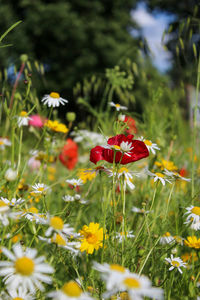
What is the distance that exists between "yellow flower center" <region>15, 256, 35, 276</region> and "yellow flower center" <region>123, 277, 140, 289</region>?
0.09 m

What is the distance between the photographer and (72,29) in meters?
7.33

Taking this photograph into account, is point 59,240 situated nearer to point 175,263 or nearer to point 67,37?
point 175,263

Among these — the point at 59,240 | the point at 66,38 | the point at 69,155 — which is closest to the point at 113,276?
the point at 59,240

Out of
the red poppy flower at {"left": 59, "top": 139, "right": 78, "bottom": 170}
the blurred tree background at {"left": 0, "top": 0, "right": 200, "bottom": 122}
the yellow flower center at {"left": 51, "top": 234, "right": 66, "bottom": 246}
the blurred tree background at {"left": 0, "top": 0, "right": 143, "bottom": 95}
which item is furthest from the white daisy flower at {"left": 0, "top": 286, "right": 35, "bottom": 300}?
the blurred tree background at {"left": 0, "top": 0, "right": 143, "bottom": 95}

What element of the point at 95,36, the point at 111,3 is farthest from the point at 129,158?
the point at 111,3

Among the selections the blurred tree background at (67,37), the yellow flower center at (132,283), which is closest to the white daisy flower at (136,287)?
the yellow flower center at (132,283)

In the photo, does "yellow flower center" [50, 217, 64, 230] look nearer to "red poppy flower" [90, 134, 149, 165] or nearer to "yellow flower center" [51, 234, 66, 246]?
"yellow flower center" [51, 234, 66, 246]

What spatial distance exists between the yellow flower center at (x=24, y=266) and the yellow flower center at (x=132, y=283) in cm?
9

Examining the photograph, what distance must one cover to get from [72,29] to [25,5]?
1.23 metres

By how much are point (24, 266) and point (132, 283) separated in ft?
0.34

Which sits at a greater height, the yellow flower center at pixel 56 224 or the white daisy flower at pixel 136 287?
the white daisy flower at pixel 136 287

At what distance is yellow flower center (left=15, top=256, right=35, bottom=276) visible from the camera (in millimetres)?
291

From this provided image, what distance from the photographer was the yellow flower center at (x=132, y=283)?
276mm

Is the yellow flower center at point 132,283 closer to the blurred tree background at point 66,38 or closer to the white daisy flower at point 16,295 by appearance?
the white daisy flower at point 16,295
